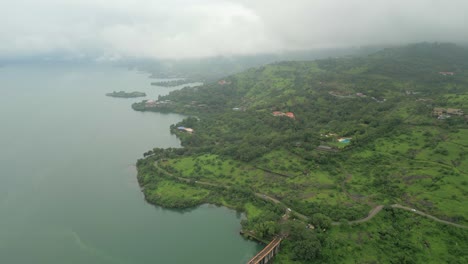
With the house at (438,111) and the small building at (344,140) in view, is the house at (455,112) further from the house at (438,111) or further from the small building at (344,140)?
the small building at (344,140)

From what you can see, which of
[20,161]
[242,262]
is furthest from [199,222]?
[20,161]

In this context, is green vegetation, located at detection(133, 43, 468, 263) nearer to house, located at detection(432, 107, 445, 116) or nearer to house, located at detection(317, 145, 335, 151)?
house, located at detection(317, 145, 335, 151)

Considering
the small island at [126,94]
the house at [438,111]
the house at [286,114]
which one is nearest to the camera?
the house at [438,111]

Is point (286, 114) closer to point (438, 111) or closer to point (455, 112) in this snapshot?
point (438, 111)

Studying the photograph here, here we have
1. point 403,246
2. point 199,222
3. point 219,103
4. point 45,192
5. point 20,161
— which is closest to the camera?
point 403,246

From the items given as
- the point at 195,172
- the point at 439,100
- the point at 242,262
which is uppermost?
the point at 439,100

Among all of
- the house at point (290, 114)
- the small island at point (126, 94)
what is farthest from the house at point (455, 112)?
the small island at point (126, 94)

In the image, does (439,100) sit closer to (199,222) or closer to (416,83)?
(416,83)

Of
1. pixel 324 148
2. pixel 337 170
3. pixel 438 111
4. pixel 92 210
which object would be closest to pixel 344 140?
pixel 324 148
